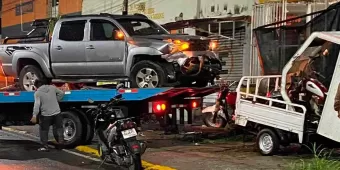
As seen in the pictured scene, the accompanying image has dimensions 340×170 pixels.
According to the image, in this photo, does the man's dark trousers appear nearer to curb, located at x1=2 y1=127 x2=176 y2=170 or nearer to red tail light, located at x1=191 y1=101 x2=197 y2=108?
curb, located at x1=2 y1=127 x2=176 y2=170

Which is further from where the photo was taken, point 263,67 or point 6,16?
point 6,16

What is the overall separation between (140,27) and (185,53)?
1554 mm

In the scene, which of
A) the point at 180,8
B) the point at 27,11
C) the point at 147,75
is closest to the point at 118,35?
the point at 147,75

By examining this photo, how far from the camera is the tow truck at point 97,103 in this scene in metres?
9.85

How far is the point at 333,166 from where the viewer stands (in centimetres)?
694

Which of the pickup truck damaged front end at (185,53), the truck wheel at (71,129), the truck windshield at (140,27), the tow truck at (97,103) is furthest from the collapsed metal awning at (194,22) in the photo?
the truck wheel at (71,129)

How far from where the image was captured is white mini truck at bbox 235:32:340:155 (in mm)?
8227

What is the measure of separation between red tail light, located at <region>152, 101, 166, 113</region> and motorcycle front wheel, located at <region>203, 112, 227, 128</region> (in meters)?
2.60

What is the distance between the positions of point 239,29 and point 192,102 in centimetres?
724

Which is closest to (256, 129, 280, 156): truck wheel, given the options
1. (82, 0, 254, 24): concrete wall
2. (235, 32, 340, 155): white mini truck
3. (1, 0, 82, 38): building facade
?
(235, 32, 340, 155): white mini truck

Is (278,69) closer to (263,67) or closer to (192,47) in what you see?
(263,67)

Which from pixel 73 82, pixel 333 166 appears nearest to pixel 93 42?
pixel 73 82

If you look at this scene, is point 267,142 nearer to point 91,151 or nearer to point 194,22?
point 91,151

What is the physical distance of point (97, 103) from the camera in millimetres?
10359
